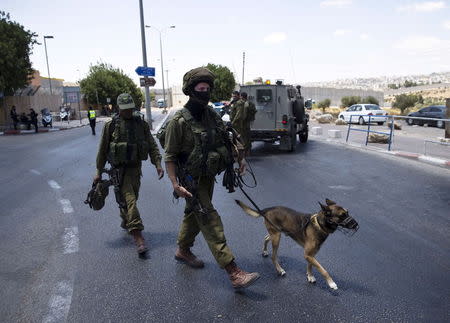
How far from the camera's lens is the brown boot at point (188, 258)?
4.15 m

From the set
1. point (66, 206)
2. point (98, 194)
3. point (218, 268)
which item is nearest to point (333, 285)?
point (218, 268)

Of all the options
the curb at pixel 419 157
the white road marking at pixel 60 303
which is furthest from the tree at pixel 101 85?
the white road marking at pixel 60 303

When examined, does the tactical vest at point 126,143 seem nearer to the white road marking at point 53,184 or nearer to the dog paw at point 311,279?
the dog paw at point 311,279

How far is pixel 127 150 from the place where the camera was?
4715 mm

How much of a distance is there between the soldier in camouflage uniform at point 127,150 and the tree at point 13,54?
82.4 feet

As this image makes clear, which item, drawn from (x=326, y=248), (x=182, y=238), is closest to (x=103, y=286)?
(x=182, y=238)

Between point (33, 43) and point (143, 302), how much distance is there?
1214 inches

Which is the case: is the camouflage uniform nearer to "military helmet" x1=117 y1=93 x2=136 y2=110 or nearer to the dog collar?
"military helmet" x1=117 y1=93 x2=136 y2=110

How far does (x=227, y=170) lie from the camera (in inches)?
155

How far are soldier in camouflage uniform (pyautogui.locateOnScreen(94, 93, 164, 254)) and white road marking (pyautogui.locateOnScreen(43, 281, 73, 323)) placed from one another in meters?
0.99

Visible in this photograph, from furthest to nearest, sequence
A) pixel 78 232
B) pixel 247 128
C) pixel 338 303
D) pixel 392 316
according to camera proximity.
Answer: pixel 247 128
pixel 78 232
pixel 338 303
pixel 392 316

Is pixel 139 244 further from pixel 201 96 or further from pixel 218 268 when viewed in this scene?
pixel 201 96

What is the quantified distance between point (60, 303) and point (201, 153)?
1719mm

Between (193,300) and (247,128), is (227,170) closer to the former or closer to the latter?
(193,300)
